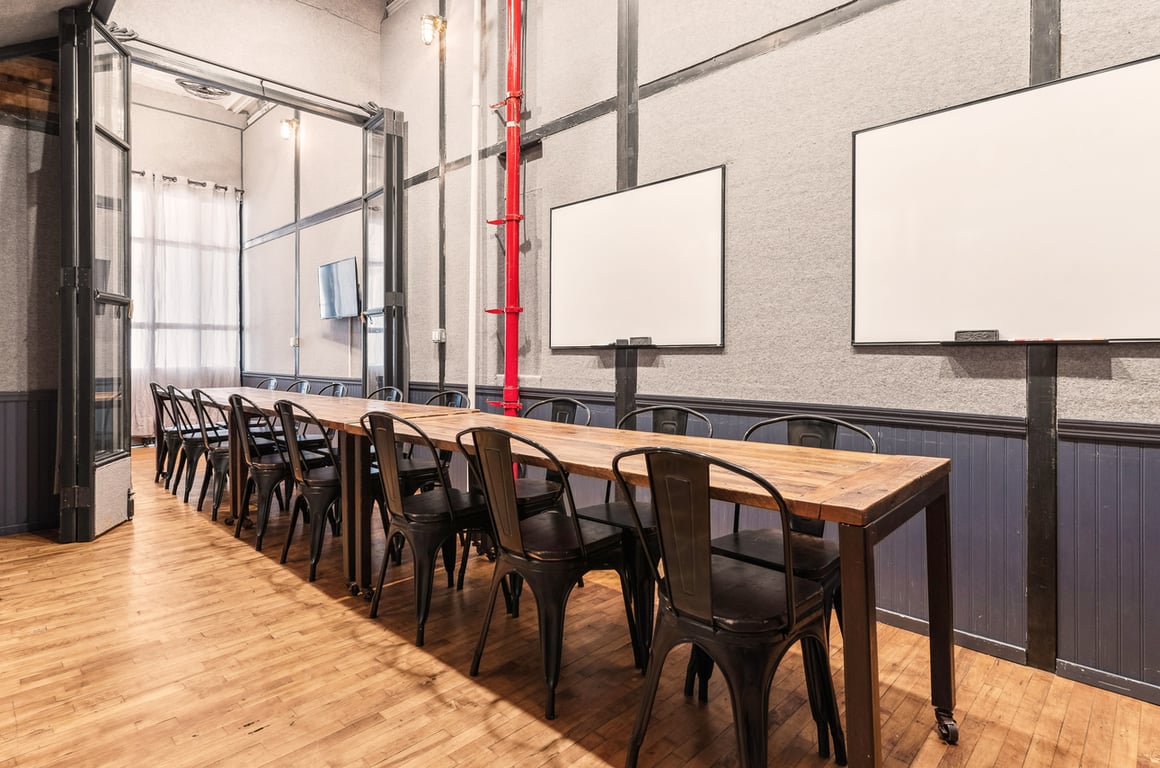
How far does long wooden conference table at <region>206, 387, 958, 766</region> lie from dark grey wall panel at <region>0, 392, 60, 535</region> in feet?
7.79

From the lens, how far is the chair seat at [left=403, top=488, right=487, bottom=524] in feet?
8.23

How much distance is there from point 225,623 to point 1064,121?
12.8 feet

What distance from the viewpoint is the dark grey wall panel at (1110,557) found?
2.12m

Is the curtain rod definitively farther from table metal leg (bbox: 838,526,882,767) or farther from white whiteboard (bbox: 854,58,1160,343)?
table metal leg (bbox: 838,526,882,767)

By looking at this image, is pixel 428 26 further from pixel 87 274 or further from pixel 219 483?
pixel 219 483

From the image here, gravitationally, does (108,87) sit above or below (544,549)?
above

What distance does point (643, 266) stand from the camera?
378 centimetres

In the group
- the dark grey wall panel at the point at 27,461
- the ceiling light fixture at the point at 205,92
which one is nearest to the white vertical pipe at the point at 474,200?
the dark grey wall panel at the point at 27,461

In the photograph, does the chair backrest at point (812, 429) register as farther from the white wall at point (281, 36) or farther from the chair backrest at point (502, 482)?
the white wall at point (281, 36)

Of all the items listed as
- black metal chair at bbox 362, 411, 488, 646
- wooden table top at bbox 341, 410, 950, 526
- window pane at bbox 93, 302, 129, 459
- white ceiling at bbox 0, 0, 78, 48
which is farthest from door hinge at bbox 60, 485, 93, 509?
white ceiling at bbox 0, 0, 78, 48

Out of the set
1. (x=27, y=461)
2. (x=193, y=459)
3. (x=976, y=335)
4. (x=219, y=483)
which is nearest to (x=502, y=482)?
(x=976, y=335)

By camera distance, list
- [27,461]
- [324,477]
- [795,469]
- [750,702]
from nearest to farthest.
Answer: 1. [750,702]
2. [795,469]
3. [324,477]
4. [27,461]

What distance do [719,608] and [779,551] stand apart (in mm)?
498

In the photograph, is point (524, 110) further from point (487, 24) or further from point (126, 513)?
point (126, 513)
